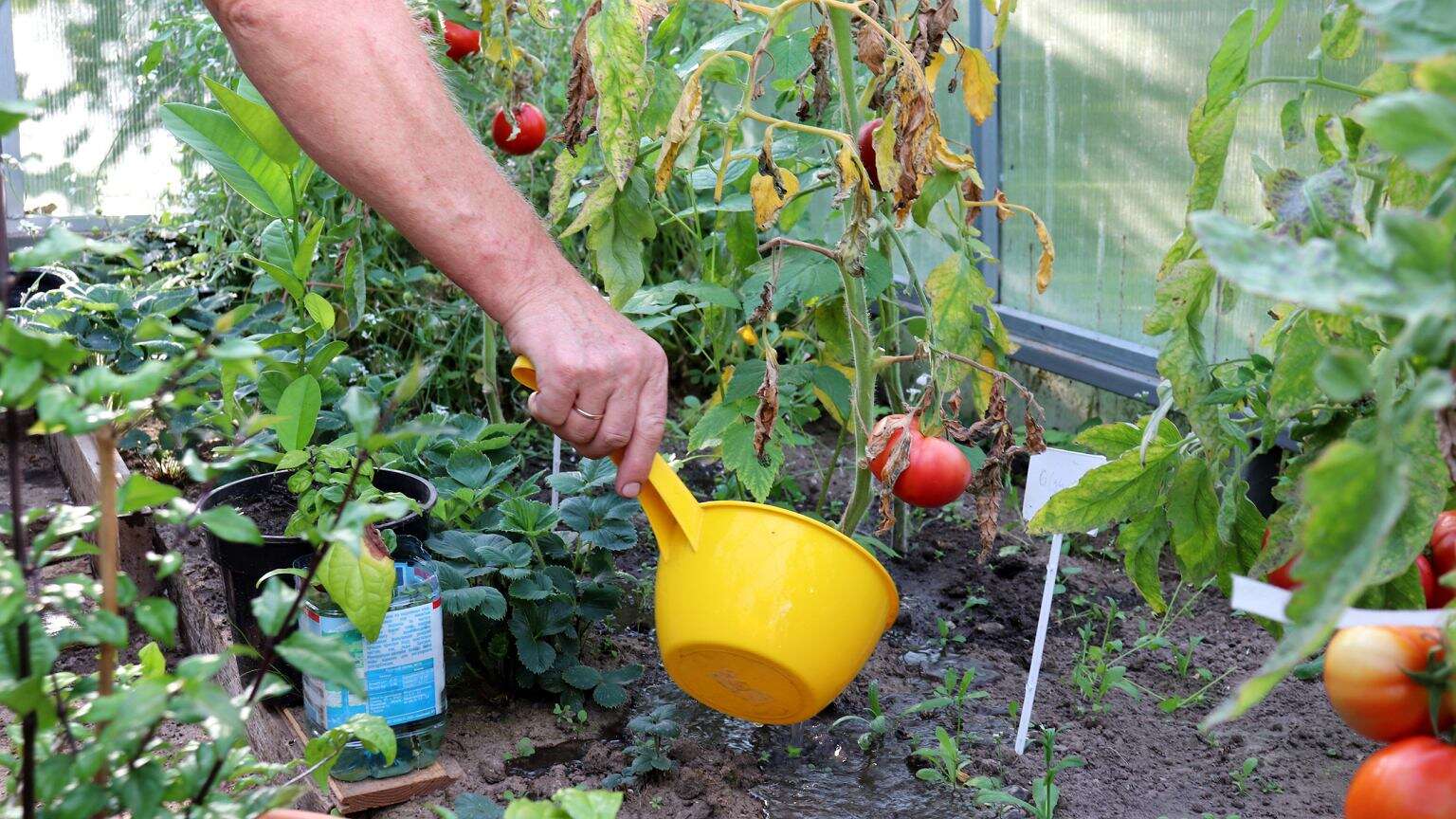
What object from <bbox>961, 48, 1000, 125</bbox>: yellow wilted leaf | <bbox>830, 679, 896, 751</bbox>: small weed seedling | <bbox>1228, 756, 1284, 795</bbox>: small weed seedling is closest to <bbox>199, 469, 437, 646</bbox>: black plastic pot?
<bbox>830, 679, 896, 751</bbox>: small weed seedling

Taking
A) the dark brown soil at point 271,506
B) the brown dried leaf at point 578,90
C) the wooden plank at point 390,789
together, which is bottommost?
the wooden plank at point 390,789

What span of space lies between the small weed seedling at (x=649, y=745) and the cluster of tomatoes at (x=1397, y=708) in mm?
957

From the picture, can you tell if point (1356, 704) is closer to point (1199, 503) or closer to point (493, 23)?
point (1199, 503)

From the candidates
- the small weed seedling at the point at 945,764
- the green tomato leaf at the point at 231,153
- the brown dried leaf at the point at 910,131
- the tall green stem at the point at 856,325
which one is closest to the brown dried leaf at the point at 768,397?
the tall green stem at the point at 856,325

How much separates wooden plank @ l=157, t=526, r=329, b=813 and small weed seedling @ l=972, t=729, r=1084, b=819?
0.81 metres

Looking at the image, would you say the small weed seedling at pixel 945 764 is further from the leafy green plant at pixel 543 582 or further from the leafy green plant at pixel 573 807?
the leafy green plant at pixel 573 807

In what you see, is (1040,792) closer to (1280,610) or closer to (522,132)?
(1280,610)

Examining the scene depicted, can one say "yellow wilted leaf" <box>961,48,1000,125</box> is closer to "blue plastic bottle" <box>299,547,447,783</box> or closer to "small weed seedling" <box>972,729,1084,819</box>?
"small weed seedling" <box>972,729,1084,819</box>

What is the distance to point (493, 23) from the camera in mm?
2305

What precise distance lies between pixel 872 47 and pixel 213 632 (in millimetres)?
1399

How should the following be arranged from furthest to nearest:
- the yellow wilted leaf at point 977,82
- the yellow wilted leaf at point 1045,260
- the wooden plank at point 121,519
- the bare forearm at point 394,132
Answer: the wooden plank at point 121,519 < the yellow wilted leaf at point 1045,260 < the yellow wilted leaf at point 977,82 < the bare forearm at point 394,132

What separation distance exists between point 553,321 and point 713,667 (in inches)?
17.7

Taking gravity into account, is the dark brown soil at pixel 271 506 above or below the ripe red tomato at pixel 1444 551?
below

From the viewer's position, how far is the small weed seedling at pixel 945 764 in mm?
1642
